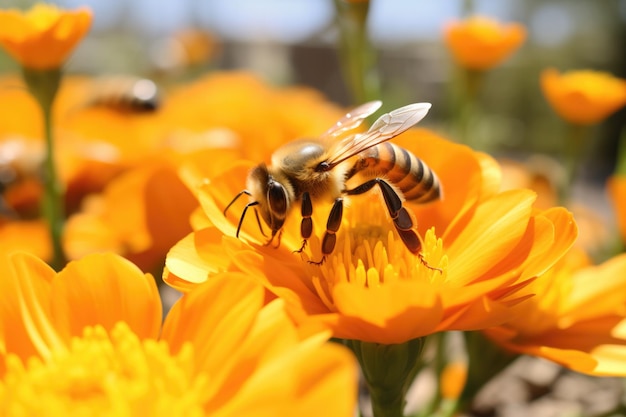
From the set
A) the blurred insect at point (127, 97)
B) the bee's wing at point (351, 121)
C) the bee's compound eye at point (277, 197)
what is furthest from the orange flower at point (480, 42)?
the bee's compound eye at point (277, 197)

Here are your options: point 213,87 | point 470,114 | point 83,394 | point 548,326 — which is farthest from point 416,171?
point 213,87

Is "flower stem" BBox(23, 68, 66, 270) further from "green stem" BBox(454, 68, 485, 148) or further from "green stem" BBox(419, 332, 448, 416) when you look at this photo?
"green stem" BBox(454, 68, 485, 148)

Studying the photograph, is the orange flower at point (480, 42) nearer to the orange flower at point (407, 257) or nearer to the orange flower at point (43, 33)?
the orange flower at point (407, 257)

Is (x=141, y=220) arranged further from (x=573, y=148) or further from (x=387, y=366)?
(x=573, y=148)

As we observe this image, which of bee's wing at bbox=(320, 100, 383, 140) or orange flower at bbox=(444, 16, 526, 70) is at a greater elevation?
bee's wing at bbox=(320, 100, 383, 140)

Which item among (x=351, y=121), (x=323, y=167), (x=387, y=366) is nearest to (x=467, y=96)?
(x=351, y=121)

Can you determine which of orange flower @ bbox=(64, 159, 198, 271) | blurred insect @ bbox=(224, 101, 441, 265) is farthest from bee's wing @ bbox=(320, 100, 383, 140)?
orange flower @ bbox=(64, 159, 198, 271)
